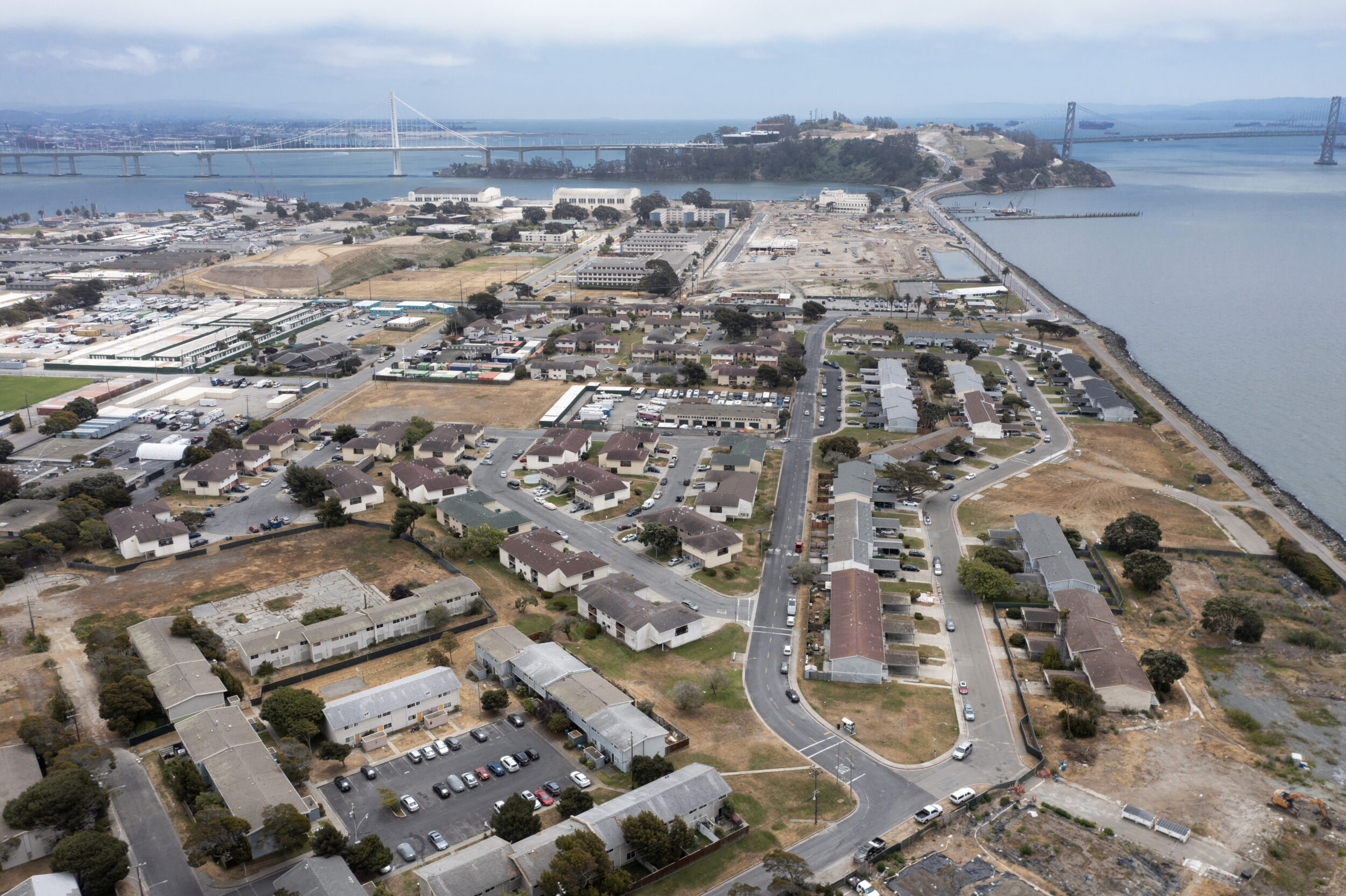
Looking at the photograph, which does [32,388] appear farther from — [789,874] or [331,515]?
[789,874]

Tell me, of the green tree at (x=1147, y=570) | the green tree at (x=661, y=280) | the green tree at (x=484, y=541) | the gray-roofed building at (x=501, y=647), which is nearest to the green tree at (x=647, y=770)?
the gray-roofed building at (x=501, y=647)

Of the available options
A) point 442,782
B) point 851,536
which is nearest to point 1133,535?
point 851,536

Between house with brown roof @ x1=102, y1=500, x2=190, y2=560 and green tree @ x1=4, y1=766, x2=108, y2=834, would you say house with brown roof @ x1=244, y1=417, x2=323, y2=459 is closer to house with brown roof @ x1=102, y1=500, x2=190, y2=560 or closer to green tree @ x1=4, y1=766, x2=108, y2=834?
house with brown roof @ x1=102, y1=500, x2=190, y2=560

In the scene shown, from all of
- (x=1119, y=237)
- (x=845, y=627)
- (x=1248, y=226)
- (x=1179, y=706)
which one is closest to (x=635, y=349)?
(x=845, y=627)

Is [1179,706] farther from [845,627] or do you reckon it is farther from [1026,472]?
[1026,472]

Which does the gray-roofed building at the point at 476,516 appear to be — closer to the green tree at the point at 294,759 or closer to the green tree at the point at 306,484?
the green tree at the point at 306,484
